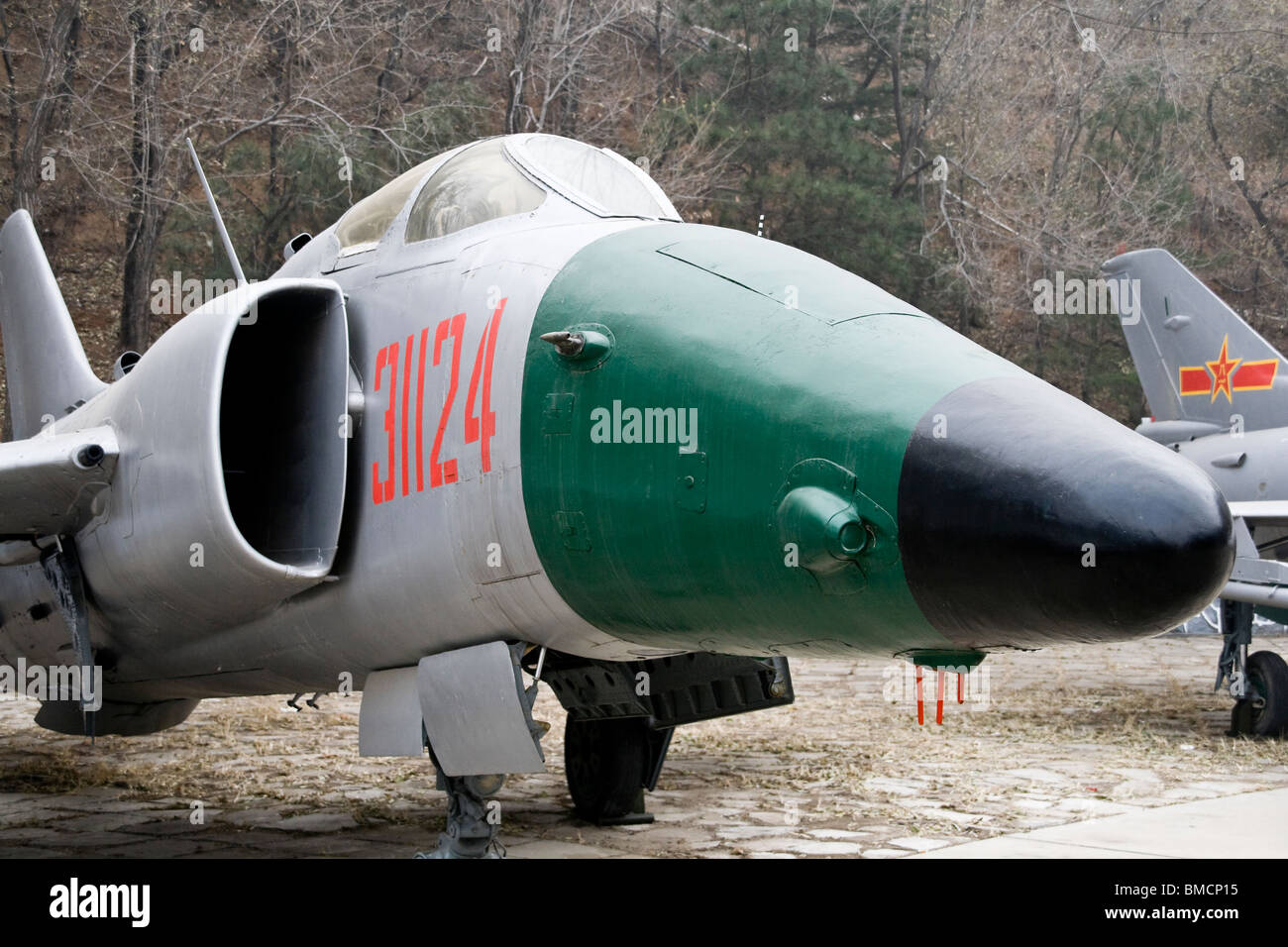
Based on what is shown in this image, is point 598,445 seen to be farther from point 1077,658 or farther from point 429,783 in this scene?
point 1077,658

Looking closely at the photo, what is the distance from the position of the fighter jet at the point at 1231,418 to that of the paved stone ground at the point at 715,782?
54cm

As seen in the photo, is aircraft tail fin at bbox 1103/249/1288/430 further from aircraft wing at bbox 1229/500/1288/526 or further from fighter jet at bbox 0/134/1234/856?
fighter jet at bbox 0/134/1234/856

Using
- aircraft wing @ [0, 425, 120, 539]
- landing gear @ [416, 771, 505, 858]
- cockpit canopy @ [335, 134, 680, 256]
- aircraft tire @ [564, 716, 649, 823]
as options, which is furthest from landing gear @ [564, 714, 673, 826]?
cockpit canopy @ [335, 134, 680, 256]

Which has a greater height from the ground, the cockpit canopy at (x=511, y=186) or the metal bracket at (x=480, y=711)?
the cockpit canopy at (x=511, y=186)

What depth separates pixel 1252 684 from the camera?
956 centimetres

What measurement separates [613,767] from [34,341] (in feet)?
12.7

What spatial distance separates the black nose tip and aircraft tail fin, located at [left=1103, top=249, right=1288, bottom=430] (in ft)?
33.1

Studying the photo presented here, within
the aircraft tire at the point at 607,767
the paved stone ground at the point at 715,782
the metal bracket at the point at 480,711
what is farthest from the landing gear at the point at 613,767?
the metal bracket at the point at 480,711

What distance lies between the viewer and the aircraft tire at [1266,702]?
30.7 ft

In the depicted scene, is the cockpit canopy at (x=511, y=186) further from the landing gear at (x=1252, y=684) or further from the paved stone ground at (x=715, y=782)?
the landing gear at (x=1252, y=684)

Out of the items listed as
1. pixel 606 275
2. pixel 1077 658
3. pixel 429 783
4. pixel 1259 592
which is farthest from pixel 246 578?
pixel 1077 658

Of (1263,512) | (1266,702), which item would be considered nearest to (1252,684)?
(1266,702)

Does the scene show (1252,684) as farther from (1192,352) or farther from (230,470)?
(230,470)
